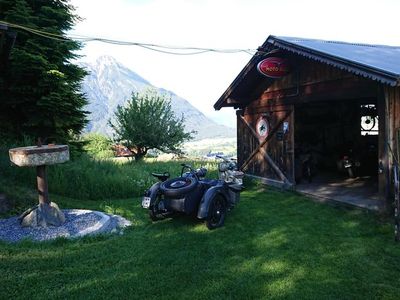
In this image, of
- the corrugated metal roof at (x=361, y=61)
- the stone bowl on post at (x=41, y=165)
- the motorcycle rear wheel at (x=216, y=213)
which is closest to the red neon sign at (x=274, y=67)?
the corrugated metal roof at (x=361, y=61)

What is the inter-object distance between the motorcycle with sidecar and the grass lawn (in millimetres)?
271

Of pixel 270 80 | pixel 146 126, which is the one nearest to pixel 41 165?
pixel 270 80

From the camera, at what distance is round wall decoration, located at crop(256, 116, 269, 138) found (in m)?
10.9

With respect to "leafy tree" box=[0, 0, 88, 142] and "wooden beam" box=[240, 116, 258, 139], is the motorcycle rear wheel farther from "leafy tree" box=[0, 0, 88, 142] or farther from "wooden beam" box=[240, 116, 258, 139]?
"leafy tree" box=[0, 0, 88, 142]

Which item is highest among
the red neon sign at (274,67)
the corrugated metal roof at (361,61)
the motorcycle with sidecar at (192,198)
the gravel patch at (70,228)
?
the red neon sign at (274,67)

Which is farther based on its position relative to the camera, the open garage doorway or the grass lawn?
the open garage doorway

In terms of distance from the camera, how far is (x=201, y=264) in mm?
4879

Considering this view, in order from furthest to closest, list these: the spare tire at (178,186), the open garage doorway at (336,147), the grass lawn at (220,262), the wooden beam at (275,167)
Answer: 1. the open garage doorway at (336,147)
2. the wooden beam at (275,167)
3. the spare tire at (178,186)
4. the grass lawn at (220,262)

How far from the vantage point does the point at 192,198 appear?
21.5ft

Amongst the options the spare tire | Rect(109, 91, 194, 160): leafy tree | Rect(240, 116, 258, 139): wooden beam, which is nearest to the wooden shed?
Rect(240, 116, 258, 139): wooden beam

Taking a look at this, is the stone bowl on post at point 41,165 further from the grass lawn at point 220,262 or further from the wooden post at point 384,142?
the wooden post at point 384,142

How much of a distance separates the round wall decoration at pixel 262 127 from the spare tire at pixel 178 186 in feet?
15.8

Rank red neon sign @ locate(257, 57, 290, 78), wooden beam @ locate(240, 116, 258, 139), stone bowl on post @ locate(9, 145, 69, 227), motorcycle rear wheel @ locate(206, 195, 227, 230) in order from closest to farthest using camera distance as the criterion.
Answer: stone bowl on post @ locate(9, 145, 69, 227)
motorcycle rear wheel @ locate(206, 195, 227, 230)
red neon sign @ locate(257, 57, 290, 78)
wooden beam @ locate(240, 116, 258, 139)

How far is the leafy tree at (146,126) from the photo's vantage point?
20.5 metres
